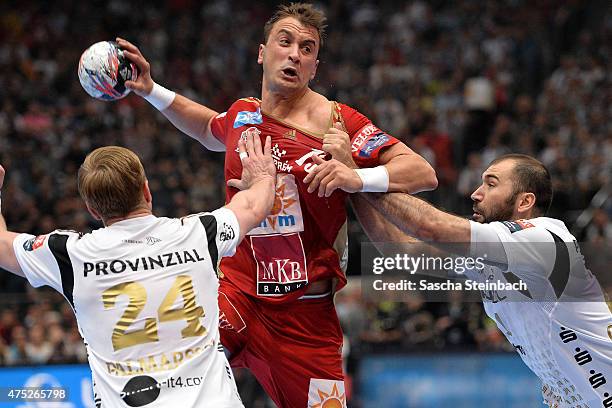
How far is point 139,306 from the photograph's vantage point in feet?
14.2

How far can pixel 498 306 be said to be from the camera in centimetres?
569

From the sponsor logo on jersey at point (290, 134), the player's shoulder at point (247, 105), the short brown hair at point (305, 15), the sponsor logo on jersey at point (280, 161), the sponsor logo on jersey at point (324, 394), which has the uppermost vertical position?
the short brown hair at point (305, 15)

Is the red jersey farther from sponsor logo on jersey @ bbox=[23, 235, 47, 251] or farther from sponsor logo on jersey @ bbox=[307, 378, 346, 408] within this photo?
sponsor logo on jersey @ bbox=[23, 235, 47, 251]

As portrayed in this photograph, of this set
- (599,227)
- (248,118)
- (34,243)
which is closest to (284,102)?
(248,118)

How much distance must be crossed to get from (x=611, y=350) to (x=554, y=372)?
0.39 m

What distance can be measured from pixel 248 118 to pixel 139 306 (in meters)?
1.92

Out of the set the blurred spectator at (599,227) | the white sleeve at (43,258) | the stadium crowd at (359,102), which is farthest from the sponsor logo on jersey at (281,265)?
the blurred spectator at (599,227)

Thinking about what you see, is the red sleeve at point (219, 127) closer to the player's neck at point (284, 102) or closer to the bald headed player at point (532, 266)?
the player's neck at point (284, 102)

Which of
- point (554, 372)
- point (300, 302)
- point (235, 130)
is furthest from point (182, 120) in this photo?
point (554, 372)

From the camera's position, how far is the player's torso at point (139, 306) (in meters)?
4.32

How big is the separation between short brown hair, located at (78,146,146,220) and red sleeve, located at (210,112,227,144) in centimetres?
179

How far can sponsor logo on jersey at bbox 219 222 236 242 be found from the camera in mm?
4602

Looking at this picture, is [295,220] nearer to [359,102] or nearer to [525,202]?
[525,202]

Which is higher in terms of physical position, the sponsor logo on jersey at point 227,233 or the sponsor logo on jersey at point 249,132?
the sponsor logo on jersey at point 249,132
